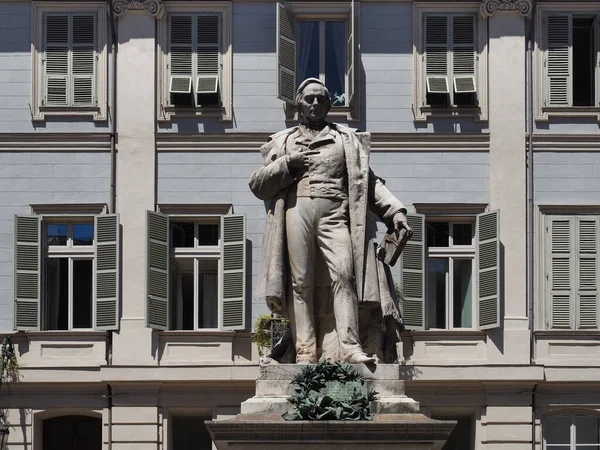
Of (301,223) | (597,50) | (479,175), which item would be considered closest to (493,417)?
(479,175)

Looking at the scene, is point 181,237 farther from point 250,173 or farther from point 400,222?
point 400,222

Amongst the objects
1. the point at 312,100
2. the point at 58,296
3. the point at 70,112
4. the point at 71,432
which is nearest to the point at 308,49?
the point at 70,112

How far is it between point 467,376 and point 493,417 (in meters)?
0.90

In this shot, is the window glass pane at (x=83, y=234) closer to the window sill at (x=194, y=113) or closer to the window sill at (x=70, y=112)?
the window sill at (x=70, y=112)

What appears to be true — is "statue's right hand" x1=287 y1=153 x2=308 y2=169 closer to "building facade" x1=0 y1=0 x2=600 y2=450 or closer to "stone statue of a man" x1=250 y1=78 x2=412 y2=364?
"stone statue of a man" x1=250 y1=78 x2=412 y2=364

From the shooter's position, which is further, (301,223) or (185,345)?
(185,345)

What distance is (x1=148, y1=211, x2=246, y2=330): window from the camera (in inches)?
1593

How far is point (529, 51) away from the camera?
41.4m

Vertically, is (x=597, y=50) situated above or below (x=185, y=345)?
above

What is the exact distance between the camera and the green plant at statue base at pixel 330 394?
1966 cm

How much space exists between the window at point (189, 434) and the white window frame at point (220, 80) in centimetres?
566

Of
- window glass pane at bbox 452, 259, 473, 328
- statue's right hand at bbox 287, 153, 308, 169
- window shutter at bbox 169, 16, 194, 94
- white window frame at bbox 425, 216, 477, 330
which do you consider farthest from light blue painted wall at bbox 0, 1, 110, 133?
statue's right hand at bbox 287, 153, 308, 169

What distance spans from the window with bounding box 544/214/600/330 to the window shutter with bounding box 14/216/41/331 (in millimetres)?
9431

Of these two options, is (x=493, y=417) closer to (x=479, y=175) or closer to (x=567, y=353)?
(x=567, y=353)
